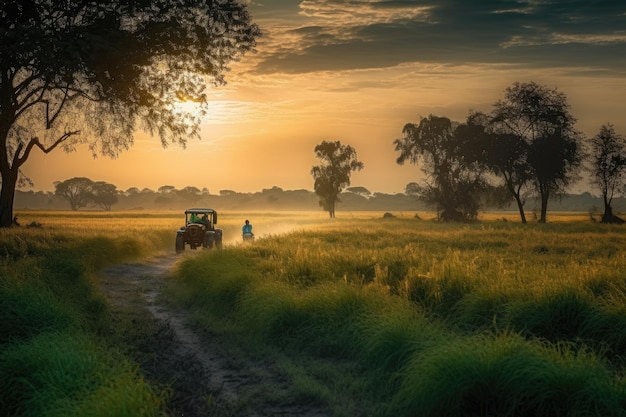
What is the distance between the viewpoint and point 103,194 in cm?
16575

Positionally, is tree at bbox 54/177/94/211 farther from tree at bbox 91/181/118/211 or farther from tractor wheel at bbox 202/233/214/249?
tractor wheel at bbox 202/233/214/249

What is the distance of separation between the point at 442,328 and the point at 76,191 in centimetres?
16808

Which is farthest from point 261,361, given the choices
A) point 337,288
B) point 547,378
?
point 547,378

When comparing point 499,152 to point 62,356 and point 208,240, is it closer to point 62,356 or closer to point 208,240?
point 208,240

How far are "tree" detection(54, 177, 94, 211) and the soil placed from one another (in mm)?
157701

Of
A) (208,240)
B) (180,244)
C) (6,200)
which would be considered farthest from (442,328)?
(6,200)

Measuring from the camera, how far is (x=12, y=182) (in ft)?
107

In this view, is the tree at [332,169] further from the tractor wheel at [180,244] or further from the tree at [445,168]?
the tractor wheel at [180,244]

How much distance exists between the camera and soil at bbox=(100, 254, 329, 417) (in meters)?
7.40

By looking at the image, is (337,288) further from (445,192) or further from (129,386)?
(445,192)

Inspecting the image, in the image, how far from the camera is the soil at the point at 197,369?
7.40 m

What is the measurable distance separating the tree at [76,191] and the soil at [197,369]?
158m

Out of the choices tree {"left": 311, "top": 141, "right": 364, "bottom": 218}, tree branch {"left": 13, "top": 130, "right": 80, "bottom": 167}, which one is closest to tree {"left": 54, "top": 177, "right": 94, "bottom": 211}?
tree {"left": 311, "top": 141, "right": 364, "bottom": 218}

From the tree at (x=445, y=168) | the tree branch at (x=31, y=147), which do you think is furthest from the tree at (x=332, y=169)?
the tree branch at (x=31, y=147)
